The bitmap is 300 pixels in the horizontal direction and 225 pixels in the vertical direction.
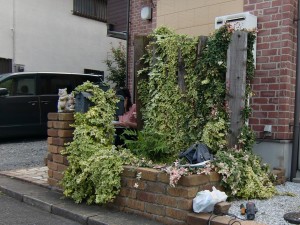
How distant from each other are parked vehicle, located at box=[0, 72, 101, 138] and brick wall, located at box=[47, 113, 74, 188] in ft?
14.7

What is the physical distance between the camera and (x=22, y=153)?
8.88m

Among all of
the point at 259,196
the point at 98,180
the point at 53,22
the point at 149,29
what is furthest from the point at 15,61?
the point at 259,196

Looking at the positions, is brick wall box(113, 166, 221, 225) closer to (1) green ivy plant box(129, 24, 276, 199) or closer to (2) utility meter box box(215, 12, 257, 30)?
(1) green ivy plant box(129, 24, 276, 199)

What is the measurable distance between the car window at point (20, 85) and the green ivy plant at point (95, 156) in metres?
5.20

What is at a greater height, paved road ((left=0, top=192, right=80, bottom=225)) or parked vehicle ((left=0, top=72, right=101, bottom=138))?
parked vehicle ((left=0, top=72, right=101, bottom=138))

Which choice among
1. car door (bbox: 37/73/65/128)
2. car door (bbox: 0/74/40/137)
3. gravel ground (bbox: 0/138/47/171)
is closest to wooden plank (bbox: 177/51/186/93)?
gravel ground (bbox: 0/138/47/171)

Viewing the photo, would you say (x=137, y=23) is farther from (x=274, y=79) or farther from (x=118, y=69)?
(x=118, y=69)

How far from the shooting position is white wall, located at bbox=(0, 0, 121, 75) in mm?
13048

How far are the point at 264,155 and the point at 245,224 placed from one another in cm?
209

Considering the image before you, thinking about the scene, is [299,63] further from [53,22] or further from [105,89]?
[53,22]

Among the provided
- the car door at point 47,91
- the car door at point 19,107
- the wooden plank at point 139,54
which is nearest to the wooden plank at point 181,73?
the wooden plank at point 139,54

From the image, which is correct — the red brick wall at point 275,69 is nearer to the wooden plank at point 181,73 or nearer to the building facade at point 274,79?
the building facade at point 274,79

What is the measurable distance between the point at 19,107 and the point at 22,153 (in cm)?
158

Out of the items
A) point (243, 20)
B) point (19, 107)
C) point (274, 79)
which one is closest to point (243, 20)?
point (243, 20)
